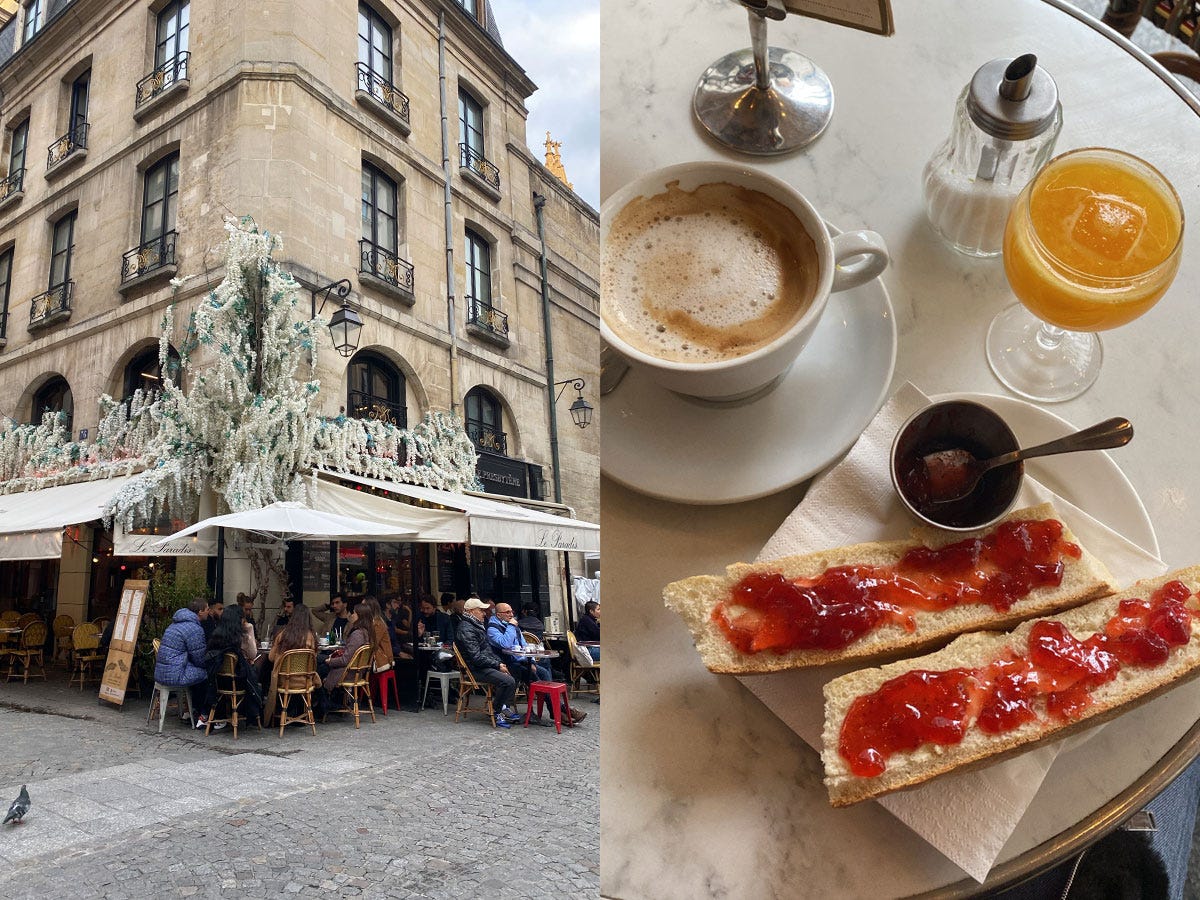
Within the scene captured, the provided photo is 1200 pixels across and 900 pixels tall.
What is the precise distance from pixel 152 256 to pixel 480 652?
2.07 feet

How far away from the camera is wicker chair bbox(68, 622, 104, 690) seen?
97 cm

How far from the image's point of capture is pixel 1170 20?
84.4 inches

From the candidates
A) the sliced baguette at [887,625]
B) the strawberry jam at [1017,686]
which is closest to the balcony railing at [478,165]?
the sliced baguette at [887,625]

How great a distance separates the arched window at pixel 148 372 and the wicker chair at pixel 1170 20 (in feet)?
7.29

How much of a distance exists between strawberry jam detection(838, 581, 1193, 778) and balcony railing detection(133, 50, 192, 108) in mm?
1191

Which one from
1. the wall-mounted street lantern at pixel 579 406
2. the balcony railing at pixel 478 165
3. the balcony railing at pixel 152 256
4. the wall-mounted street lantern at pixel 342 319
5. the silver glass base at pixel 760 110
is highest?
the silver glass base at pixel 760 110

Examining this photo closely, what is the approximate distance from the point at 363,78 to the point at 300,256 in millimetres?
245

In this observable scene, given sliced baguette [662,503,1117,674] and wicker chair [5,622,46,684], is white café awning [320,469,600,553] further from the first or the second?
wicker chair [5,622,46,684]

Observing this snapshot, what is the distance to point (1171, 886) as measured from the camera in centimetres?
A: 155

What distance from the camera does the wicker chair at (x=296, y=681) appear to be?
876 millimetres

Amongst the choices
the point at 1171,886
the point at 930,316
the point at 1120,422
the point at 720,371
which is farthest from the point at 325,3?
the point at 1171,886

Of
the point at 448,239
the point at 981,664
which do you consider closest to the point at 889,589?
the point at 981,664

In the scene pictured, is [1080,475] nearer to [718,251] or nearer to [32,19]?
[718,251]

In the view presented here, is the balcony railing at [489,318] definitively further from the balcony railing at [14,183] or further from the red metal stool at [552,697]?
the balcony railing at [14,183]
